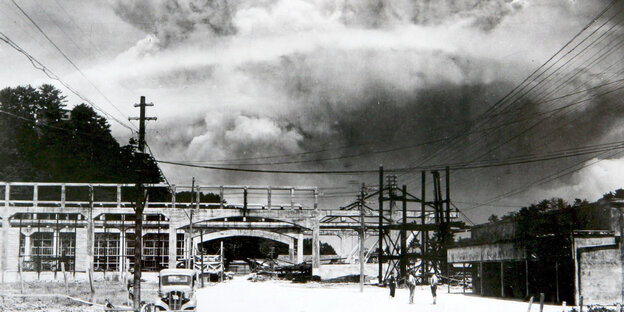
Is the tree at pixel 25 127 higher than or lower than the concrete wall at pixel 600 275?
higher

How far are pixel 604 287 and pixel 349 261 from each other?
146 feet

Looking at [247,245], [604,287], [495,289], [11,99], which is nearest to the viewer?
[604,287]

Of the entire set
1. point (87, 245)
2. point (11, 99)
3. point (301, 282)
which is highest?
point (11, 99)

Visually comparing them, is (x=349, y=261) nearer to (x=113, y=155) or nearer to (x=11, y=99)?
(x=113, y=155)

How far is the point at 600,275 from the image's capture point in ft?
94.3

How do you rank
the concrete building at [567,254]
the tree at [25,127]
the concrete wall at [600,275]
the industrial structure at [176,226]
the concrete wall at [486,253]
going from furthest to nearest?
the tree at [25,127] < the industrial structure at [176,226] < the concrete wall at [486,253] < the concrete building at [567,254] < the concrete wall at [600,275]

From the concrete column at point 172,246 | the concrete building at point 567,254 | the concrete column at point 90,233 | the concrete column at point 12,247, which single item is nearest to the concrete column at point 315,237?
the concrete column at point 172,246

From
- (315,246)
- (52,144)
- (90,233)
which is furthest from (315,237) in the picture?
(52,144)

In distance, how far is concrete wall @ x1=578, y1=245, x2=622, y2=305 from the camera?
93.2 feet

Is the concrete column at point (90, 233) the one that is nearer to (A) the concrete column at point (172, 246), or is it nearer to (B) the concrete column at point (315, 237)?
(A) the concrete column at point (172, 246)

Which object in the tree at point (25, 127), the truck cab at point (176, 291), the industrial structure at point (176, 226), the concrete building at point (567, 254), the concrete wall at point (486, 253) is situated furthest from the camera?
the tree at point (25, 127)

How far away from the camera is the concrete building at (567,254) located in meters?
28.6

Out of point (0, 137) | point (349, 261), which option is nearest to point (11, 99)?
point (0, 137)

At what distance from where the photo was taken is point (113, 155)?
252ft
